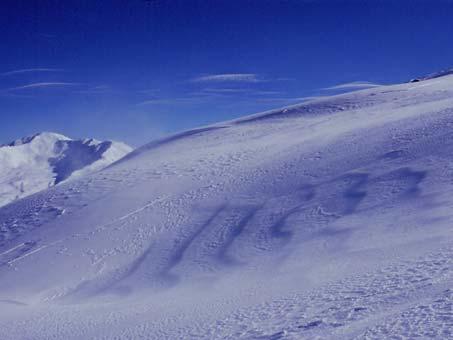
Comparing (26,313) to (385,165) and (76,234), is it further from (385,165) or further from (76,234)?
(385,165)

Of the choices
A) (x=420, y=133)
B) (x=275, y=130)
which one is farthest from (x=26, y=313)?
(x=275, y=130)

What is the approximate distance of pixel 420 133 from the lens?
53.8 feet

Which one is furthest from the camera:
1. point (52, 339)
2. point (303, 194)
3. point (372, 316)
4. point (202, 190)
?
point (202, 190)

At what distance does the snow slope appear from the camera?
22.9 ft

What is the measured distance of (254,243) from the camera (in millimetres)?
11883

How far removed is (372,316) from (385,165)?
359 inches

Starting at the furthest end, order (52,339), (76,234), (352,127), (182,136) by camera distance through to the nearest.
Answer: (182,136) → (352,127) → (76,234) → (52,339)

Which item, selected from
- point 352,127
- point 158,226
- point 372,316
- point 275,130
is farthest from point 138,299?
point 275,130

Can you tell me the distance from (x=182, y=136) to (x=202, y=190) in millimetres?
15922

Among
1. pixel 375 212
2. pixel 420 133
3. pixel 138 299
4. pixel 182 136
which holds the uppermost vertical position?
pixel 182 136

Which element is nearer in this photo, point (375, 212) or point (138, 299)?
point (138, 299)

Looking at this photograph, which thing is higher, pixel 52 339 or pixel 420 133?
pixel 420 133

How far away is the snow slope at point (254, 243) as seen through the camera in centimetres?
696

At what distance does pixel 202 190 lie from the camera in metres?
16.8
